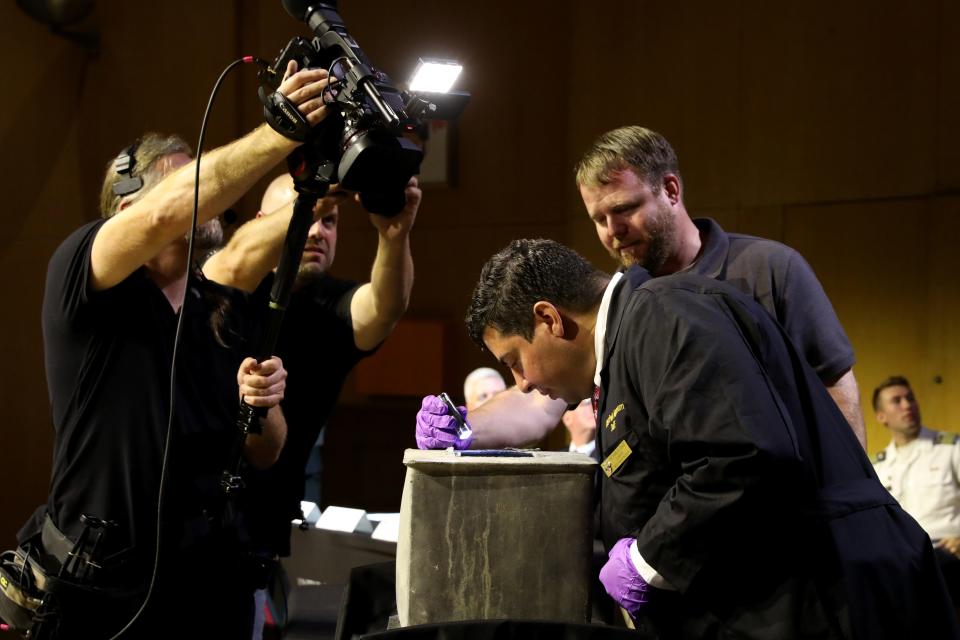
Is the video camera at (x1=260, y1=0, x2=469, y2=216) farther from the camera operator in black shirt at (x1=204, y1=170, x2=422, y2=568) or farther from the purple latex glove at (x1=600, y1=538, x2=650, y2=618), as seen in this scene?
the purple latex glove at (x1=600, y1=538, x2=650, y2=618)

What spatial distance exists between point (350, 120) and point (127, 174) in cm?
66

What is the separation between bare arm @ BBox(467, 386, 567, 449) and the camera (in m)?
2.06

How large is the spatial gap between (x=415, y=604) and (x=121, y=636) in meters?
0.60

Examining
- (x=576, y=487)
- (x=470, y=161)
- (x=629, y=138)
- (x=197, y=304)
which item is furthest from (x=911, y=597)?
(x=470, y=161)

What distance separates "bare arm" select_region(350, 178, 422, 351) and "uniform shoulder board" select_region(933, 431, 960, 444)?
2.86m

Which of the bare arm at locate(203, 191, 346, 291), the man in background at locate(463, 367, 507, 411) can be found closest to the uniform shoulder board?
the man in background at locate(463, 367, 507, 411)

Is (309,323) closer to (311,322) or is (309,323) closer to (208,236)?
(311,322)

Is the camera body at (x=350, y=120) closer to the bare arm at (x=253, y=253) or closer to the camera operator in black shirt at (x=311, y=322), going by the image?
the camera operator in black shirt at (x=311, y=322)

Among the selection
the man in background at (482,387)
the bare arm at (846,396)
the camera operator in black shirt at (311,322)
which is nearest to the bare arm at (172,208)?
the camera operator in black shirt at (311,322)

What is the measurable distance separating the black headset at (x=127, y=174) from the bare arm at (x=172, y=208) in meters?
0.23

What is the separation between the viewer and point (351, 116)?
144 cm

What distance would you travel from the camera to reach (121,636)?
1599 millimetres

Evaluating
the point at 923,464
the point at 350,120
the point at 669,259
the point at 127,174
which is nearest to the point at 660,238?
the point at 669,259

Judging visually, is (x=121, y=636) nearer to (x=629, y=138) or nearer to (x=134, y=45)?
(x=629, y=138)
